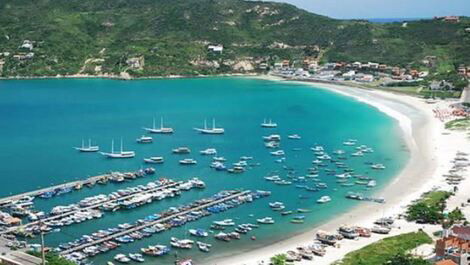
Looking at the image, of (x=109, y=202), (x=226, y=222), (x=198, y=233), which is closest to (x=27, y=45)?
(x=109, y=202)

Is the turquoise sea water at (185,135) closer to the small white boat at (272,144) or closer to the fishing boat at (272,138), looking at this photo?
the small white boat at (272,144)

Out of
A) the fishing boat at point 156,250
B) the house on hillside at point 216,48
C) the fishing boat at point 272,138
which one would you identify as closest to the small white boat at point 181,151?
the fishing boat at point 272,138

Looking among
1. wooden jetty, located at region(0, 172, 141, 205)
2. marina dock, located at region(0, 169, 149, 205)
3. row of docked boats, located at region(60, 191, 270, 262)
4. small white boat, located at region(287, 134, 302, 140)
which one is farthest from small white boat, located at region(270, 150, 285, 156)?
marina dock, located at region(0, 169, 149, 205)

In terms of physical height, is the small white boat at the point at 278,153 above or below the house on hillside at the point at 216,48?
below

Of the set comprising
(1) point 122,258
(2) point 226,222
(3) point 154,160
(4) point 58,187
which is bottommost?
(1) point 122,258

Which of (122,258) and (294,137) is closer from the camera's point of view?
(122,258)

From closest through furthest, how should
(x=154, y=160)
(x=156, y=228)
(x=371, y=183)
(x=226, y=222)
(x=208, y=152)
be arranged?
(x=156, y=228), (x=226, y=222), (x=371, y=183), (x=154, y=160), (x=208, y=152)

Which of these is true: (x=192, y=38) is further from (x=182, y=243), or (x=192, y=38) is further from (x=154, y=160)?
(x=182, y=243)
